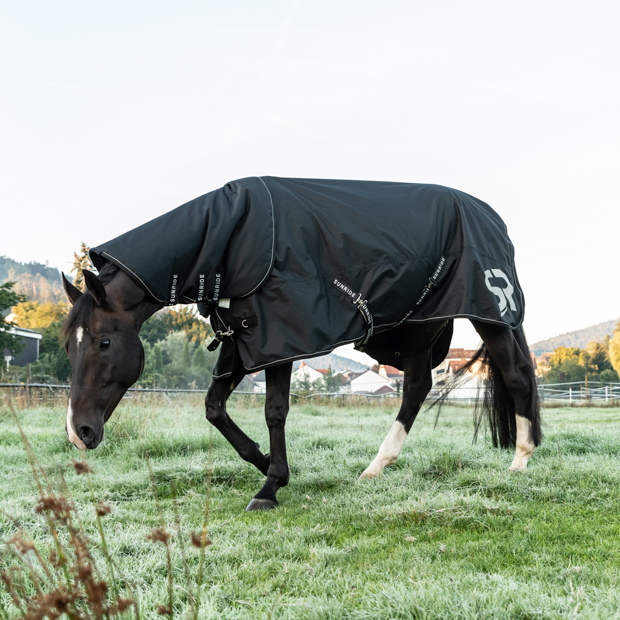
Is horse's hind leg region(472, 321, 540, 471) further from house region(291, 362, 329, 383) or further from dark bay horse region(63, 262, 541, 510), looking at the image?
house region(291, 362, 329, 383)

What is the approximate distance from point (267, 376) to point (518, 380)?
1.81 meters

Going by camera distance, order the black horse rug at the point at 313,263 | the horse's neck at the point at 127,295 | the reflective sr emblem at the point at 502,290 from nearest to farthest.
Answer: the horse's neck at the point at 127,295 < the black horse rug at the point at 313,263 < the reflective sr emblem at the point at 502,290

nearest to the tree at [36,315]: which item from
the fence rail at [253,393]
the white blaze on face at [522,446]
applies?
the fence rail at [253,393]

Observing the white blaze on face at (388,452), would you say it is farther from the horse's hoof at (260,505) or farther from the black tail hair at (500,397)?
the horse's hoof at (260,505)

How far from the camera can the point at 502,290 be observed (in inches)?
151

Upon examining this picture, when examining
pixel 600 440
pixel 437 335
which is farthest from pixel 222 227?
pixel 600 440

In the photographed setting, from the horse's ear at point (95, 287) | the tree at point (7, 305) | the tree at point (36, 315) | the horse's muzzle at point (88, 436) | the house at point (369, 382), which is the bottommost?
the house at point (369, 382)

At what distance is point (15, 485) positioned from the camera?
379 cm

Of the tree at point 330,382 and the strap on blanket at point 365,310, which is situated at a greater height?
the strap on blanket at point 365,310

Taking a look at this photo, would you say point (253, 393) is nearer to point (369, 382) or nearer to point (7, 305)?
point (7, 305)

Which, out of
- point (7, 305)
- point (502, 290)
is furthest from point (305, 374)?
point (502, 290)

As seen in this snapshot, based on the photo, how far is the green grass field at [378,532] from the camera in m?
1.65

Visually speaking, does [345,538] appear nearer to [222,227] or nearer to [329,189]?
[222,227]

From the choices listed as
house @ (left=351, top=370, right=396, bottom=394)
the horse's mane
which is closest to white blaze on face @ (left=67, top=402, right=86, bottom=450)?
the horse's mane
